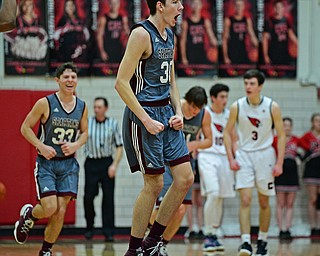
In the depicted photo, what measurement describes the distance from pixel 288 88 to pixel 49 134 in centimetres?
683

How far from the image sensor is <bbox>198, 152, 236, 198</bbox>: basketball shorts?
1093cm

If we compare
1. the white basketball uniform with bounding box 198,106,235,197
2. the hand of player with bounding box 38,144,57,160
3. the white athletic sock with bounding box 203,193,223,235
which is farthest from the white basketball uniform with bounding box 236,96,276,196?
the hand of player with bounding box 38,144,57,160

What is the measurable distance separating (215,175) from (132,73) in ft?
17.1

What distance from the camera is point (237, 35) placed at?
45.1ft

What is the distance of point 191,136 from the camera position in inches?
355

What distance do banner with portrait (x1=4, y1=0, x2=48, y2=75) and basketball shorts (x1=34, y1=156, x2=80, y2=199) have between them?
200 inches

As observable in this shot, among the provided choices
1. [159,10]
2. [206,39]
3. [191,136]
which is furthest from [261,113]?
[206,39]

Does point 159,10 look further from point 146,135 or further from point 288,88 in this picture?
point 288,88

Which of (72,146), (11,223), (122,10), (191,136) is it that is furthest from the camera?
(122,10)

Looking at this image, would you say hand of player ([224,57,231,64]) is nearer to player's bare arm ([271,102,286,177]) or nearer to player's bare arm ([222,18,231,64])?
player's bare arm ([222,18,231,64])

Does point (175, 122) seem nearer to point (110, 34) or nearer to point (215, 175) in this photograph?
point (215, 175)

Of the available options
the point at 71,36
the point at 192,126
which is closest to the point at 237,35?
the point at 71,36

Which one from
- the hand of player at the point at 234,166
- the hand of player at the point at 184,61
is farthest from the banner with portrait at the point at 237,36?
the hand of player at the point at 234,166

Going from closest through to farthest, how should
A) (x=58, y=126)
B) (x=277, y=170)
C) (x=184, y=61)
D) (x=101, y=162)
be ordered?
(x=58, y=126) < (x=277, y=170) < (x=101, y=162) < (x=184, y=61)
